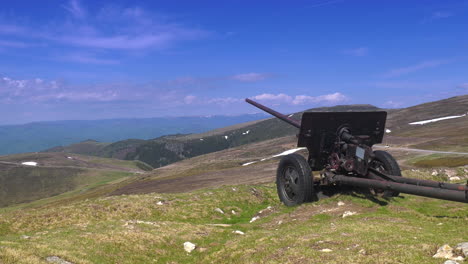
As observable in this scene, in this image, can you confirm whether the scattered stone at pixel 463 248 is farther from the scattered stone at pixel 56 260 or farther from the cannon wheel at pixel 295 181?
the scattered stone at pixel 56 260

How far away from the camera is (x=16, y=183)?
148500 millimetres

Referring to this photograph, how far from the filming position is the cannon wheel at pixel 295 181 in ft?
45.1

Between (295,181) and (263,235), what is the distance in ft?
16.4

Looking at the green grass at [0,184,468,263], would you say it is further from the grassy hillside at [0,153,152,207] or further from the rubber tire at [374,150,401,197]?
the grassy hillside at [0,153,152,207]

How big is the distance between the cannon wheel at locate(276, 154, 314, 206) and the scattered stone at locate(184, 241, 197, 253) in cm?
548

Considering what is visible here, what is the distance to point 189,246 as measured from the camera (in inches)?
420

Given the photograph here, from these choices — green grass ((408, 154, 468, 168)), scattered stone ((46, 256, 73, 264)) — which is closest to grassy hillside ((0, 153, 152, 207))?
green grass ((408, 154, 468, 168))

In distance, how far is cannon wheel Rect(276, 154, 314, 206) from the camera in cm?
1375

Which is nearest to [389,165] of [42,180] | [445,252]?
[445,252]

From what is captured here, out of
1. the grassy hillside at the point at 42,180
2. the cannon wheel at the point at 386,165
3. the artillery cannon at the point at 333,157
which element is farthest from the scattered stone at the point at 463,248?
the grassy hillside at the point at 42,180

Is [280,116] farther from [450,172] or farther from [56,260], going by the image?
[450,172]

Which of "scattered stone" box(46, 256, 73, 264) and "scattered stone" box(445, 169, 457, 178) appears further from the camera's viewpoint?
"scattered stone" box(445, 169, 457, 178)

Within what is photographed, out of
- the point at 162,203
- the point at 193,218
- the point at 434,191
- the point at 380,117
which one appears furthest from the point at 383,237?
the point at 162,203

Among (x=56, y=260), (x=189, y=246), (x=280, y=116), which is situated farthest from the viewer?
(x=280, y=116)
